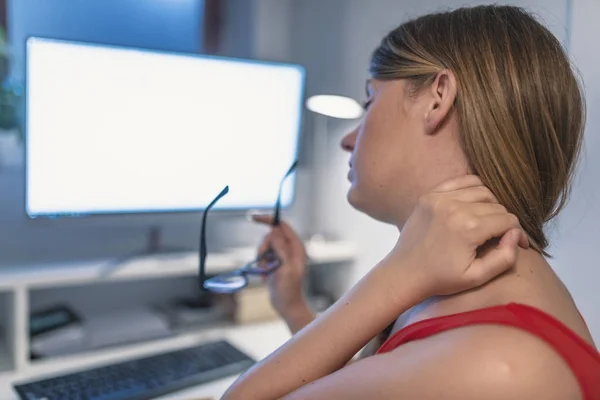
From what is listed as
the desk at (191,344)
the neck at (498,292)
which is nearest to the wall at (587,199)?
the neck at (498,292)

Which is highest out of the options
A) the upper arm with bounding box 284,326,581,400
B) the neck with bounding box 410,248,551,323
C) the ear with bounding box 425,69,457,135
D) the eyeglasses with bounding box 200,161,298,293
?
the ear with bounding box 425,69,457,135

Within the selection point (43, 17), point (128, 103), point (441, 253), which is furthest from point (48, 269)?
point (441, 253)

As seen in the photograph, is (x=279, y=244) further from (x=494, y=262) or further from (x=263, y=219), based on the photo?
(x=494, y=262)

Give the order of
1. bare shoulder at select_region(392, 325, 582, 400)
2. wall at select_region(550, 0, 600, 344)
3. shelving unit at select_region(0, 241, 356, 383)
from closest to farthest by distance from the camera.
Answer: bare shoulder at select_region(392, 325, 582, 400) < wall at select_region(550, 0, 600, 344) < shelving unit at select_region(0, 241, 356, 383)

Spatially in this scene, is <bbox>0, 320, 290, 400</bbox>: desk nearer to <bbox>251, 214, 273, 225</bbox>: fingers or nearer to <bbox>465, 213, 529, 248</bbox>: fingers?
<bbox>251, 214, 273, 225</bbox>: fingers

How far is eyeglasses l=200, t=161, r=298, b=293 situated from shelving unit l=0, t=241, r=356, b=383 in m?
0.19

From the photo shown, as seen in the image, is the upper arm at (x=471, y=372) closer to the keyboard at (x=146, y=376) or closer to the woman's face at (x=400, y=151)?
the woman's face at (x=400, y=151)

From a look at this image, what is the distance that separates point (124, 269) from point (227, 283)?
337 millimetres

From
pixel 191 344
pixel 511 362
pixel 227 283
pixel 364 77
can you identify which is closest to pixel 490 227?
pixel 511 362

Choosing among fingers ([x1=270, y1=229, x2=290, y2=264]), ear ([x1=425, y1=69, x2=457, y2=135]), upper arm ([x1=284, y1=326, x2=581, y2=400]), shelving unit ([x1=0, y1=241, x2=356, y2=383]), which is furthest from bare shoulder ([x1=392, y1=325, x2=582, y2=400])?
shelving unit ([x1=0, y1=241, x2=356, y2=383])

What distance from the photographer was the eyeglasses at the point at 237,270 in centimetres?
84

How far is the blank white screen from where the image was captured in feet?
3.50

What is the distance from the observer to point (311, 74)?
1.62m

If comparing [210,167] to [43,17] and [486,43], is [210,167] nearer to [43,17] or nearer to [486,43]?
[43,17]
